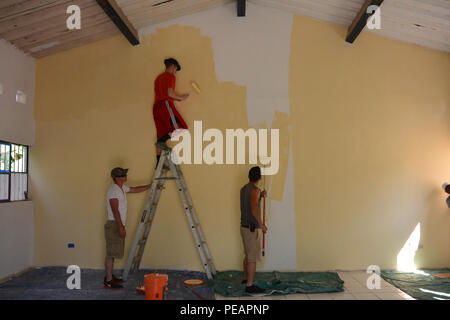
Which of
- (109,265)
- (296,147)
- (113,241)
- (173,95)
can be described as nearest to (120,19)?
(173,95)

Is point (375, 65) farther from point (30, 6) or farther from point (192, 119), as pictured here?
point (30, 6)

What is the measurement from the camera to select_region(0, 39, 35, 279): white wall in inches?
187

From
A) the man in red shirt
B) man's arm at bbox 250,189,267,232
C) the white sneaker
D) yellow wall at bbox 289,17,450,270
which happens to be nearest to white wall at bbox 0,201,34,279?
the man in red shirt

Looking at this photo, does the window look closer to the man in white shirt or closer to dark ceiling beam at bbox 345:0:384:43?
the man in white shirt

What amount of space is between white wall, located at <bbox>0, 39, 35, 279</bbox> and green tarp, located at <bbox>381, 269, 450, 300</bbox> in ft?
15.0

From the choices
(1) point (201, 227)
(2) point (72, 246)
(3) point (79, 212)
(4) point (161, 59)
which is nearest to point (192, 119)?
(4) point (161, 59)

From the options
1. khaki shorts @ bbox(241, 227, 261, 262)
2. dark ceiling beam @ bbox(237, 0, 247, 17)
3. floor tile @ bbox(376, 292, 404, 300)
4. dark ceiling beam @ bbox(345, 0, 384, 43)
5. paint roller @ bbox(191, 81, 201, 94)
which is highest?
dark ceiling beam @ bbox(237, 0, 247, 17)

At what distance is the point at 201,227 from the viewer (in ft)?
17.3

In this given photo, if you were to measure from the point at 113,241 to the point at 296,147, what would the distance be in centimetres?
260

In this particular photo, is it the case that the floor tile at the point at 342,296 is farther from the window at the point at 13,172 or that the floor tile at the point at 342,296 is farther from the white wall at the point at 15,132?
the window at the point at 13,172

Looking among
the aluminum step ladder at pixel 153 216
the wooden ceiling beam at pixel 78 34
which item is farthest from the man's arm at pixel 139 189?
the wooden ceiling beam at pixel 78 34

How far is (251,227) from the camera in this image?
4465mm

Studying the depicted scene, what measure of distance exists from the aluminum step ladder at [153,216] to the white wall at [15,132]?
1397mm
